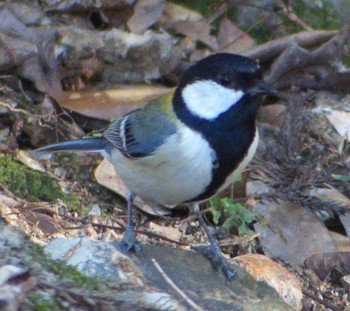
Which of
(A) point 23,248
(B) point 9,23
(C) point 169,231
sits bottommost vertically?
(C) point 169,231

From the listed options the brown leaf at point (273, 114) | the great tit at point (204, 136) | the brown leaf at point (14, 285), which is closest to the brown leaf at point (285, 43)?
the brown leaf at point (273, 114)

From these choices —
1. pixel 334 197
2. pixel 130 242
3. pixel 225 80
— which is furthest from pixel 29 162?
pixel 334 197

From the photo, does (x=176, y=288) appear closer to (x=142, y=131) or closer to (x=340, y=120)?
(x=142, y=131)

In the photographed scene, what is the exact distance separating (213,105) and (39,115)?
1641 millimetres

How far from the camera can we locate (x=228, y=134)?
3.83 meters

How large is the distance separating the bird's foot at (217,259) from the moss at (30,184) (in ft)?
3.27

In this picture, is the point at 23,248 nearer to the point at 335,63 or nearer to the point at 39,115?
the point at 39,115

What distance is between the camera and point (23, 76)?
549 centimetres

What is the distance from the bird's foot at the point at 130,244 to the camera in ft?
11.7

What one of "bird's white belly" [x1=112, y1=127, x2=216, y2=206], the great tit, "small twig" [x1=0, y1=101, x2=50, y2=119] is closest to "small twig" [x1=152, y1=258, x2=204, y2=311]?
the great tit

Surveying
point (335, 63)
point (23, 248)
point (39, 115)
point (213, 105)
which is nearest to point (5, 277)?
point (23, 248)

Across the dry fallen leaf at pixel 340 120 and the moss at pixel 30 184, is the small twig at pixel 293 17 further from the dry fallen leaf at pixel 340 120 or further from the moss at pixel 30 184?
the moss at pixel 30 184

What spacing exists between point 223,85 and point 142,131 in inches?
23.0

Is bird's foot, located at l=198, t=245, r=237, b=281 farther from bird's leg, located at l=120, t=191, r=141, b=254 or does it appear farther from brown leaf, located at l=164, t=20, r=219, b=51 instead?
brown leaf, located at l=164, t=20, r=219, b=51
